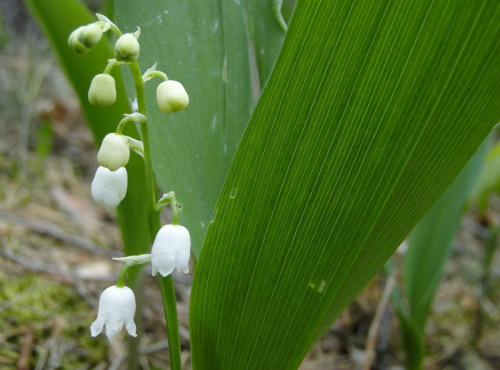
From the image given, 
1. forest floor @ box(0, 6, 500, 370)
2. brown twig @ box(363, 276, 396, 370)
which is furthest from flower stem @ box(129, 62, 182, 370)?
brown twig @ box(363, 276, 396, 370)

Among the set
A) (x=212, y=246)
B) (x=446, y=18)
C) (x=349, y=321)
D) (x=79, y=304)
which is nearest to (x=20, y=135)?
(x=79, y=304)

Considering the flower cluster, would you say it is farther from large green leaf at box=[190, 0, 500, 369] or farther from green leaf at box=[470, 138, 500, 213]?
green leaf at box=[470, 138, 500, 213]

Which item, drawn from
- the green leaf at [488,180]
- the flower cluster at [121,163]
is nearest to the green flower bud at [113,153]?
the flower cluster at [121,163]

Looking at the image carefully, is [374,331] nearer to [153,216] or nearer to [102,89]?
[153,216]

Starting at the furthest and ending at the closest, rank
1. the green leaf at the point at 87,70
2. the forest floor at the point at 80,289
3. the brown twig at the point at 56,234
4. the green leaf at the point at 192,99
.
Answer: the brown twig at the point at 56,234, the forest floor at the point at 80,289, the green leaf at the point at 87,70, the green leaf at the point at 192,99

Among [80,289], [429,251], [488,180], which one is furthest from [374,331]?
[80,289]

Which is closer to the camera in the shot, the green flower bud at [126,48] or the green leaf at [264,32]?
the green flower bud at [126,48]

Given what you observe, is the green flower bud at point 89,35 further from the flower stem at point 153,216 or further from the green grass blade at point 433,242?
the green grass blade at point 433,242
